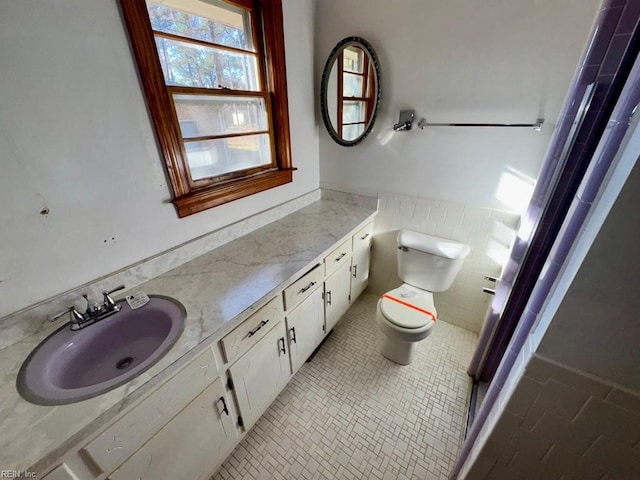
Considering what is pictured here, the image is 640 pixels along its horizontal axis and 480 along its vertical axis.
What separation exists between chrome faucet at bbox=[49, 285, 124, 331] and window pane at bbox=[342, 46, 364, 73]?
1.78 meters

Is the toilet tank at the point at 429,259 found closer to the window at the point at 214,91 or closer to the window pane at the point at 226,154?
the window at the point at 214,91

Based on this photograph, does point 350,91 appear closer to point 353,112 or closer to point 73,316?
point 353,112

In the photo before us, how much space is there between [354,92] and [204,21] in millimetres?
937

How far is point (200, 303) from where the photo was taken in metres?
1.04

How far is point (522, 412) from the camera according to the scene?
668mm

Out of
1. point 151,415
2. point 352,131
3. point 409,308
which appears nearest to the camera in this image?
point 151,415

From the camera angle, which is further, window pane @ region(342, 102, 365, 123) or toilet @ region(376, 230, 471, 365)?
window pane @ region(342, 102, 365, 123)

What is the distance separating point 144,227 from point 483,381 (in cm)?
202

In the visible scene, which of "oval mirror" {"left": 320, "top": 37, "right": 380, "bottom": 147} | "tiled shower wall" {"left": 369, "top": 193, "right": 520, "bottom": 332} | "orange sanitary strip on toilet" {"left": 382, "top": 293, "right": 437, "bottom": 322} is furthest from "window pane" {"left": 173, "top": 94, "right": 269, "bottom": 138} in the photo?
"orange sanitary strip on toilet" {"left": 382, "top": 293, "right": 437, "bottom": 322}

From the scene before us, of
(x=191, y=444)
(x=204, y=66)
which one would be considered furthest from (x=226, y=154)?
(x=191, y=444)

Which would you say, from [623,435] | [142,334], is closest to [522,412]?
[623,435]

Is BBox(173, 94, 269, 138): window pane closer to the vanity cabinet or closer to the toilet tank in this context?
the vanity cabinet

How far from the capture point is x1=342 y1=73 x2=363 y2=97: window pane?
1.70m

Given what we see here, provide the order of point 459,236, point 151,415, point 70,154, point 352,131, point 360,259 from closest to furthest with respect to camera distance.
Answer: point 151,415 < point 70,154 < point 459,236 < point 352,131 < point 360,259
